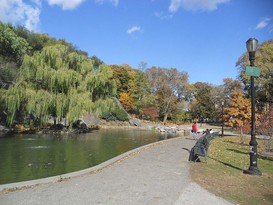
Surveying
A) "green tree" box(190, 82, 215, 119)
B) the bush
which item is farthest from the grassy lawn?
"green tree" box(190, 82, 215, 119)

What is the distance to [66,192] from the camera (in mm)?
6391

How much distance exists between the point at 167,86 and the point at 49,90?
37.6 m

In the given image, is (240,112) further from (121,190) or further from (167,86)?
(167,86)

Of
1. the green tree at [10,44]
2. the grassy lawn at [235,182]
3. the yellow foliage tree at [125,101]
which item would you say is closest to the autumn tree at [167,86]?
Result: the yellow foliage tree at [125,101]

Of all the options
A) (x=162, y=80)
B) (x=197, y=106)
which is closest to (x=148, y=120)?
(x=162, y=80)

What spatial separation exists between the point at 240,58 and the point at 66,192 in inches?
1641

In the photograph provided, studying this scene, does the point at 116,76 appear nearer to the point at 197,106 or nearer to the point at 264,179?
the point at 197,106

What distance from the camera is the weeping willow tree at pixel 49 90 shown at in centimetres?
2419

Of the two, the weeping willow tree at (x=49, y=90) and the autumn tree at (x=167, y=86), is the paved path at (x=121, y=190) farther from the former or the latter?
the autumn tree at (x=167, y=86)

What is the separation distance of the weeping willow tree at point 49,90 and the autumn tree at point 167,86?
34037 mm

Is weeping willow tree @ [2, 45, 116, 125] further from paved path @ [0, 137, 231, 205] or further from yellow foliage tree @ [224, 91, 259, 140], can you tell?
paved path @ [0, 137, 231, 205]

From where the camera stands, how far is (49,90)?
84.0 feet

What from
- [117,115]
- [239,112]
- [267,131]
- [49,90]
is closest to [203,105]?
[117,115]

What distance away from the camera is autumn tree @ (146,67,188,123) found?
58906 mm
